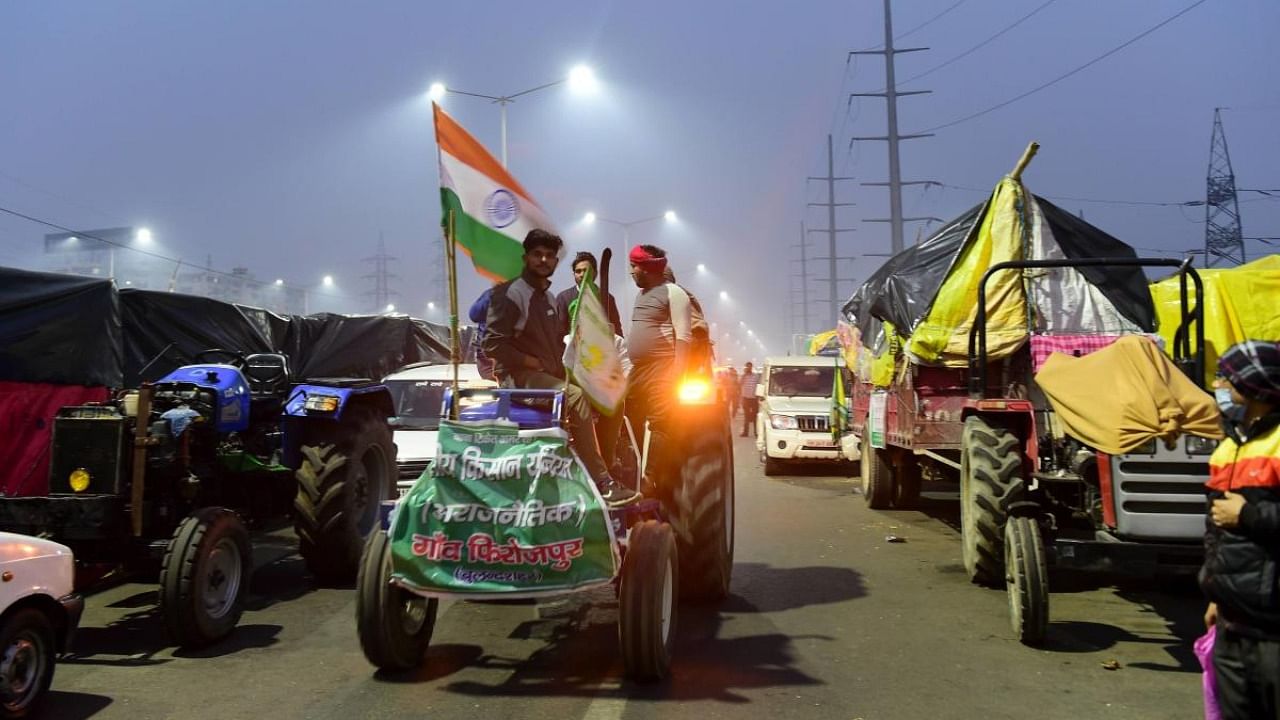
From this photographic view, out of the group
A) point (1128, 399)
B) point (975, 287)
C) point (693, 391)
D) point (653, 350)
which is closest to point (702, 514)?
point (693, 391)

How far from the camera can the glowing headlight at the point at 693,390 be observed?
6934mm

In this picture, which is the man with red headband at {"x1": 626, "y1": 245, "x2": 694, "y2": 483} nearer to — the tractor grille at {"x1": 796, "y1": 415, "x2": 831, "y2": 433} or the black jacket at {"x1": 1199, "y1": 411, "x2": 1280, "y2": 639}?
the black jacket at {"x1": 1199, "y1": 411, "x2": 1280, "y2": 639}

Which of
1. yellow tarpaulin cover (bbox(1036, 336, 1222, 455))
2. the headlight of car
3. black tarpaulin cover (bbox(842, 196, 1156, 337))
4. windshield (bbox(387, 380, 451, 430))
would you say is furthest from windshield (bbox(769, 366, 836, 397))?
the headlight of car

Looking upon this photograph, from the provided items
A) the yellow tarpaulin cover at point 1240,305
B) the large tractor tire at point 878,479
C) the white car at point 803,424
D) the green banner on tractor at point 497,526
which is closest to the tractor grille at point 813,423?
the white car at point 803,424

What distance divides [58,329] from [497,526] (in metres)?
6.44

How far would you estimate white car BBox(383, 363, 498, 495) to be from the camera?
10.3m

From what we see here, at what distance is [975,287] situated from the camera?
961 cm

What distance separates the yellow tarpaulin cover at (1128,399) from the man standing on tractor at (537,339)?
2843 mm

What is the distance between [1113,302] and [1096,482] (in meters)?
3.55

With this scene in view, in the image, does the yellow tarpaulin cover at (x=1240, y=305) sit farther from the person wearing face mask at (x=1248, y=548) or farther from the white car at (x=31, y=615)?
the white car at (x=31, y=615)

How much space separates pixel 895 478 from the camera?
41.7 ft

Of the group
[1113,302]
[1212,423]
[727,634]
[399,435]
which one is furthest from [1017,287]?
[399,435]

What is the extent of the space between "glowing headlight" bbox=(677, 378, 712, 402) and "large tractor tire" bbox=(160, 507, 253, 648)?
323cm

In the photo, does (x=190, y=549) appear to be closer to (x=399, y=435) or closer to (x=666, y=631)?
(x=666, y=631)
